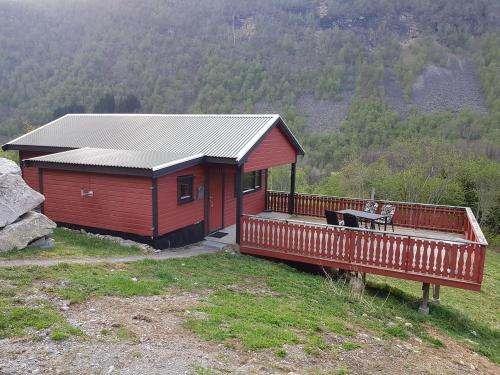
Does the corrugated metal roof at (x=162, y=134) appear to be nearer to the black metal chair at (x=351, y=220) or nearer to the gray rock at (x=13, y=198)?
the black metal chair at (x=351, y=220)

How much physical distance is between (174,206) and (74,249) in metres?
2.97

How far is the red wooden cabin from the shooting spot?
12039 mm

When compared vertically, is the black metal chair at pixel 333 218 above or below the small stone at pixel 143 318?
above

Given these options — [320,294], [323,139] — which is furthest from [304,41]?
[320,294]

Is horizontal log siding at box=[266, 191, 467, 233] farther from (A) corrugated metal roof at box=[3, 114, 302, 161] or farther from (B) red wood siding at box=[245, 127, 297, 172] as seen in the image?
Result: (A) corrugated metal roof at box=[3, 114, 302, 161]

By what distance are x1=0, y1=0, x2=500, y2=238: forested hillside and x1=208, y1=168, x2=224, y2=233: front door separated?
3984cm

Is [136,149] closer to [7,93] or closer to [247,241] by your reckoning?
[247,241]

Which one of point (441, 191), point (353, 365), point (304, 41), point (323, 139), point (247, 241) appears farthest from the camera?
point (304, 41)

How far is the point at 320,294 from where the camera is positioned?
9.48 metres

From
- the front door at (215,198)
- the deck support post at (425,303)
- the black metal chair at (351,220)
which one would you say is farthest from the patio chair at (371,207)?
the front door at (215,198)

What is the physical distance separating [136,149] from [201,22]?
116134 mm

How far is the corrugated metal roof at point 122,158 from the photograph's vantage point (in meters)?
11.8

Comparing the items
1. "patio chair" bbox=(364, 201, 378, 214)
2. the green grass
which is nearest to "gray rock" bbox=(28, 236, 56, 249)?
the green grass

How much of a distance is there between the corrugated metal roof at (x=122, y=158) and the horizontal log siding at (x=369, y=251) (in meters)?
2.74
